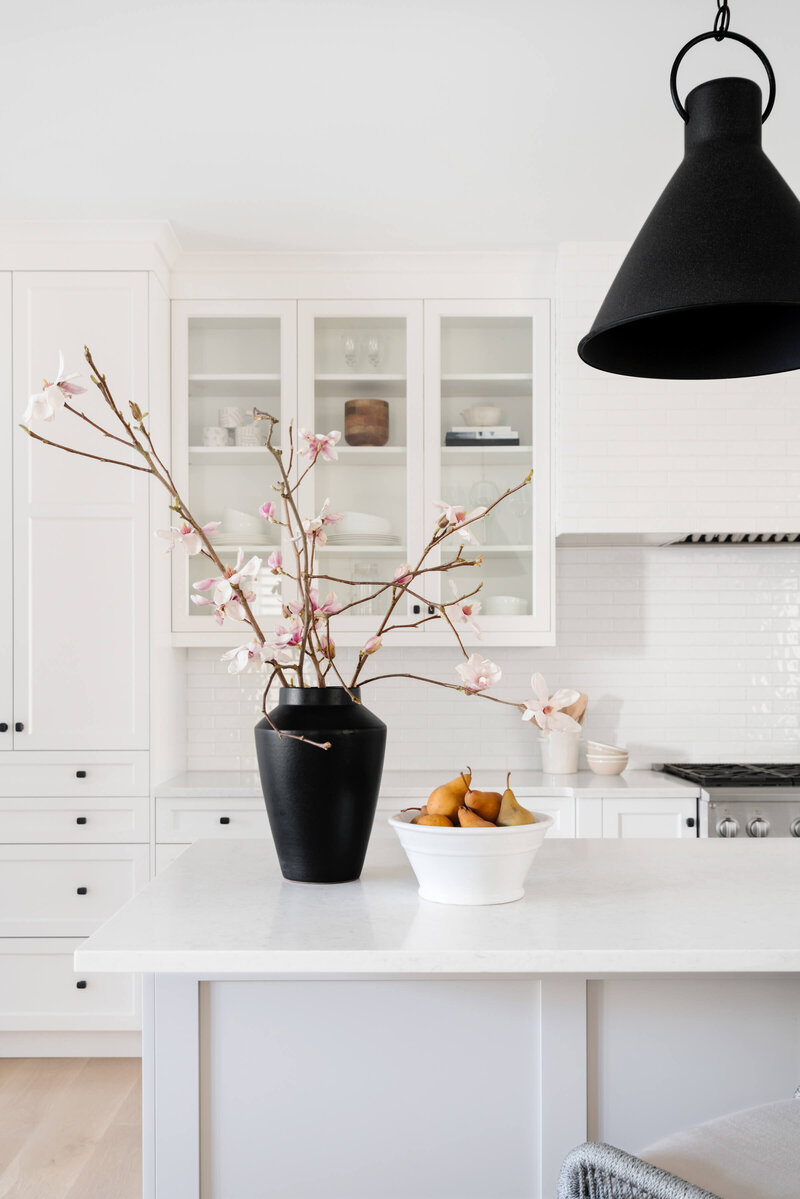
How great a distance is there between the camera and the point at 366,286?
3771 mm

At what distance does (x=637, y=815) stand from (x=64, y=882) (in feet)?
6.43

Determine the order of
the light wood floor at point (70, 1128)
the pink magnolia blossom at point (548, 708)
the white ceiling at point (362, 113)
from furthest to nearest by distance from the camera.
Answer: the light wood floor at point (70, 1128) < the white ceiling at point (362, 113) < the pink magnolia blossom at point (548, 708)

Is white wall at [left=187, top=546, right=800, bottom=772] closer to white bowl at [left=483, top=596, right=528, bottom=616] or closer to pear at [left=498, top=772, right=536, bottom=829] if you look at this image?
white bowl at [left=483, top=596, right=528, bottom=616]

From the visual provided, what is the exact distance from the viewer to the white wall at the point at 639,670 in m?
4.00

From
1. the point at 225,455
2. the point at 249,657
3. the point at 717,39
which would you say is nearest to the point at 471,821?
the point at 249,657

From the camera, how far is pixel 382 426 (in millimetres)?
3799

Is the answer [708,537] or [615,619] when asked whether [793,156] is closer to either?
[708,537]

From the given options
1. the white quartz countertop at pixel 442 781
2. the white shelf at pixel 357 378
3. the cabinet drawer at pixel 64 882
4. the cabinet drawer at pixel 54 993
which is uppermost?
the white shelf at pixel 357 378

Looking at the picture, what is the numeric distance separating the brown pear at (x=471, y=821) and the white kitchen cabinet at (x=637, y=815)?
2.00m

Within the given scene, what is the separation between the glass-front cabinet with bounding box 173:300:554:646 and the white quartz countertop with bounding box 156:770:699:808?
509 mm

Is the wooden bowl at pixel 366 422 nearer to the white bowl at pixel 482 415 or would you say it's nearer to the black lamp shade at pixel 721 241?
the white bowl at pixel 482 415

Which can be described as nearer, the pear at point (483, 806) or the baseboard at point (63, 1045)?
the pear at point (483, 806)

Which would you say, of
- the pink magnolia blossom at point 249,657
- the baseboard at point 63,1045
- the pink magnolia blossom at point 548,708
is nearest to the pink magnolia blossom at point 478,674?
the pink magnolia blossom at point 548,708

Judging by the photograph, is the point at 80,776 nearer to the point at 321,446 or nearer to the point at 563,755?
the point at 563,755
